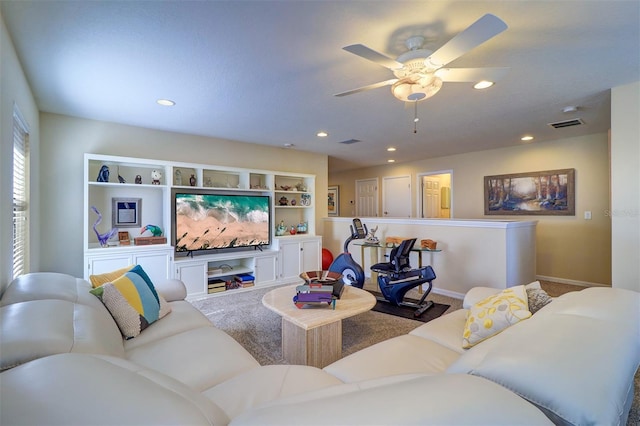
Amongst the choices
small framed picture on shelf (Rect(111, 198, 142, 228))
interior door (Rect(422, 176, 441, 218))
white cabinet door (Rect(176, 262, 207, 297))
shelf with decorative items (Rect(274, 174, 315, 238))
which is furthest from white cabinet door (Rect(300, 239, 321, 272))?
interior door (Rect(422, 176, 441, 218))

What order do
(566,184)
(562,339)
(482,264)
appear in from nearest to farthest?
(562,339)
(482,264)
(566,184)

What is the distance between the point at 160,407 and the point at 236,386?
0.81m

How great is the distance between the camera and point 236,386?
1.29m

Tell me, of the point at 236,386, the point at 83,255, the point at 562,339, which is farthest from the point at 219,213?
the point at 562,339

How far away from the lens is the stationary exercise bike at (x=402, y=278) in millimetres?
3479

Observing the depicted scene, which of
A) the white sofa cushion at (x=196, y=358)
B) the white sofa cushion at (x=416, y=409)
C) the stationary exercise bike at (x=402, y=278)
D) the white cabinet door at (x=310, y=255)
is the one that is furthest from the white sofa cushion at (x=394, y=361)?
the white cabinet door at (x=310, y=255)

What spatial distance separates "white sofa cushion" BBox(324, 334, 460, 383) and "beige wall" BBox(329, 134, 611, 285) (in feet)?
15.0

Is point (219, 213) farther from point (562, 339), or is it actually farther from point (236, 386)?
point (562, 339)

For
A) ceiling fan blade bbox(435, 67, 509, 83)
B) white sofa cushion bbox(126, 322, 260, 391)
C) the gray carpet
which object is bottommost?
the gray carpet

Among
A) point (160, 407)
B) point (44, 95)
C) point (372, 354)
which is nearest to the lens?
point (160, 407)

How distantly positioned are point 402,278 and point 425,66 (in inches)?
95.4

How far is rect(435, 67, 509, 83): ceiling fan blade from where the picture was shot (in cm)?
186

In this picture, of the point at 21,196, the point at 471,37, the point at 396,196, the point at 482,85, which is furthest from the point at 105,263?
the point at 396,196

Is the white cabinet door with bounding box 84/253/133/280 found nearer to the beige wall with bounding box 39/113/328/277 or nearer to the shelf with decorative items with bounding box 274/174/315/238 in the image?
the beige wall with bounding box 39/113/328/277
